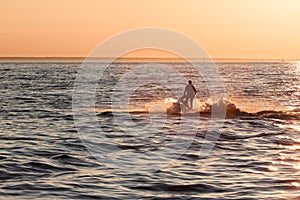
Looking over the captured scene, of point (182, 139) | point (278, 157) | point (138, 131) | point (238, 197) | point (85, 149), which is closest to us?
point (238, 197)

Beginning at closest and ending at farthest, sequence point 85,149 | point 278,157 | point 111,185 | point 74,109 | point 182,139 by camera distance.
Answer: point 111,185
point 278,157
point 85,149
point 182,139
point 74,109

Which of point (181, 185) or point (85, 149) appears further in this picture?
point (85, 149)

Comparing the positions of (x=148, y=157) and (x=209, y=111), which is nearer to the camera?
(x=148, y=157)

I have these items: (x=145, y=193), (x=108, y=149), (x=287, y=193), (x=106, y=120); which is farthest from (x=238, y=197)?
(x=106, y=120)

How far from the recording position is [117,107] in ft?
143

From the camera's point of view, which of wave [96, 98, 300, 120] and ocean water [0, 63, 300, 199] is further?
wave [96, 98, 300, 120]

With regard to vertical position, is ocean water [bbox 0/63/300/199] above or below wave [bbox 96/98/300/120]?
below

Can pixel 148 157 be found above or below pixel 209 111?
below

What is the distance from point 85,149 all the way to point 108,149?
0.90m

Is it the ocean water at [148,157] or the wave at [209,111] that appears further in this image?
the wave at [209,111]

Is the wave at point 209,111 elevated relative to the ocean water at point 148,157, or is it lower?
elevated

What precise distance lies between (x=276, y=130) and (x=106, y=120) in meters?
10.5

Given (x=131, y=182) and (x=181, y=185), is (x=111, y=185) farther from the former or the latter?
(x=181, y=185)

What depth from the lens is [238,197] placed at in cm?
1523
